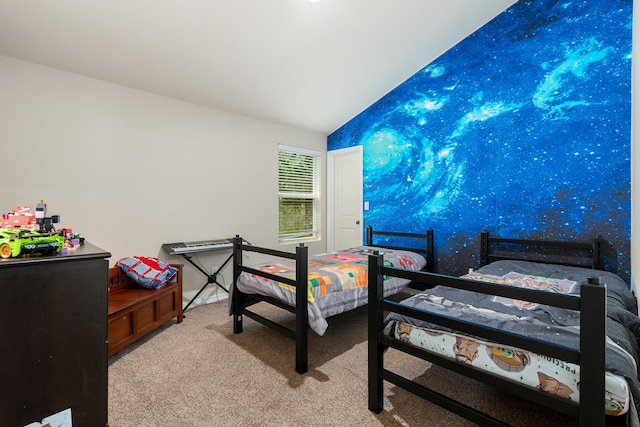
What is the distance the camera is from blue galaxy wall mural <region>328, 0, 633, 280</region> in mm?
2498

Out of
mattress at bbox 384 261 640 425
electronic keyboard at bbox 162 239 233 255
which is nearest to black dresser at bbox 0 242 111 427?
mattress at bbox 384 261 640 425

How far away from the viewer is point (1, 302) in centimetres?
104

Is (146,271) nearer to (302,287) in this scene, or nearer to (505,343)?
(302,287)

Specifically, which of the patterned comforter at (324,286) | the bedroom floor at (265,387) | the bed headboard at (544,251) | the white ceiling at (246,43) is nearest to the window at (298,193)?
the white ceiling at (246,43)

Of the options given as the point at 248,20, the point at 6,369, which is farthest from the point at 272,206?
the point at 6,369

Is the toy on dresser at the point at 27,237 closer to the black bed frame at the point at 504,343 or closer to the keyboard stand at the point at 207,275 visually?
the black bed frame at the point at 504,343

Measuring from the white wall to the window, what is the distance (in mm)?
201

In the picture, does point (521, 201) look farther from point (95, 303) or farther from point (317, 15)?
point (95, 303)

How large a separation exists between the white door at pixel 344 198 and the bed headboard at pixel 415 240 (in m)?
0.32

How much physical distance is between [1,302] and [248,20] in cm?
239

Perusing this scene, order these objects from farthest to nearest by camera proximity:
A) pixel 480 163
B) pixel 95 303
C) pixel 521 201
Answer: pixel 480 163 → pixel 521 201 → pixel 95 303

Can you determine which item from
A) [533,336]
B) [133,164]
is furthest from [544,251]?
[133,164]

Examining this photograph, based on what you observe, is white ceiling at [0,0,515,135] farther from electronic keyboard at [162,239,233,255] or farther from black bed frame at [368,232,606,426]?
black bed frame at [368,232,606,426]

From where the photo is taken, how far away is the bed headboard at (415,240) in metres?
3.54
